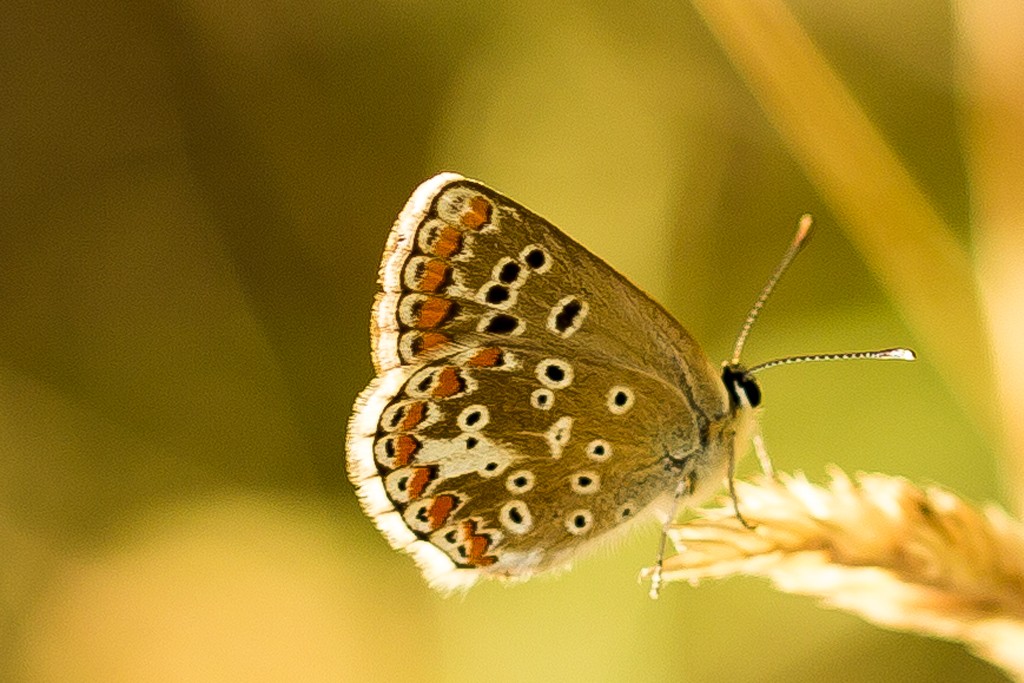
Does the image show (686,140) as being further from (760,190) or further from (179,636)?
(179,636)

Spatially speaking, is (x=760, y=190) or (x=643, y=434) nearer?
(x=643, y=434)

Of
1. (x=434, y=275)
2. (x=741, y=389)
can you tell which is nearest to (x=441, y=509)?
(x=434, y=275)

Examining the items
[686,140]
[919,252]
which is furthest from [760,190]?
[919,252]

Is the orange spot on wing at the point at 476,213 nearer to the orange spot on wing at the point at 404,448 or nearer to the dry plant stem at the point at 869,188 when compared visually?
the orange spot on wing at the point at 404,448

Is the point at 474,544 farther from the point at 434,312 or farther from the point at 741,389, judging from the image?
the point at 741,389

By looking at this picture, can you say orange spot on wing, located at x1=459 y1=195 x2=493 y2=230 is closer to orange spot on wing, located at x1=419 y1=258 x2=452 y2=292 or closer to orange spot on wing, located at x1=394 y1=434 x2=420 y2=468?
orange spot on wing, located at x1=419 y1=258 x2=452 y2=292

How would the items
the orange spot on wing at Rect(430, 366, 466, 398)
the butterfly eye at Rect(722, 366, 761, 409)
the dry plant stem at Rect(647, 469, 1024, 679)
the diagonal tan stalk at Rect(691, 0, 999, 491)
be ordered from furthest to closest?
the butterfly eye at Rect(722, 366, 761, 409) < the orange spot on wing at Rect(430, 366, 466, 398) < the diagonal tan stalk at Rect(691, 0, 999, 491) < the dry plant stem at Rect(647, 469, 1024, 679)

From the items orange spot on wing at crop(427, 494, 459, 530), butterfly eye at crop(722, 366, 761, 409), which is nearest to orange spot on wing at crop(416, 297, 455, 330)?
orange spot on wing at crop(427, 494, 459, 530)
